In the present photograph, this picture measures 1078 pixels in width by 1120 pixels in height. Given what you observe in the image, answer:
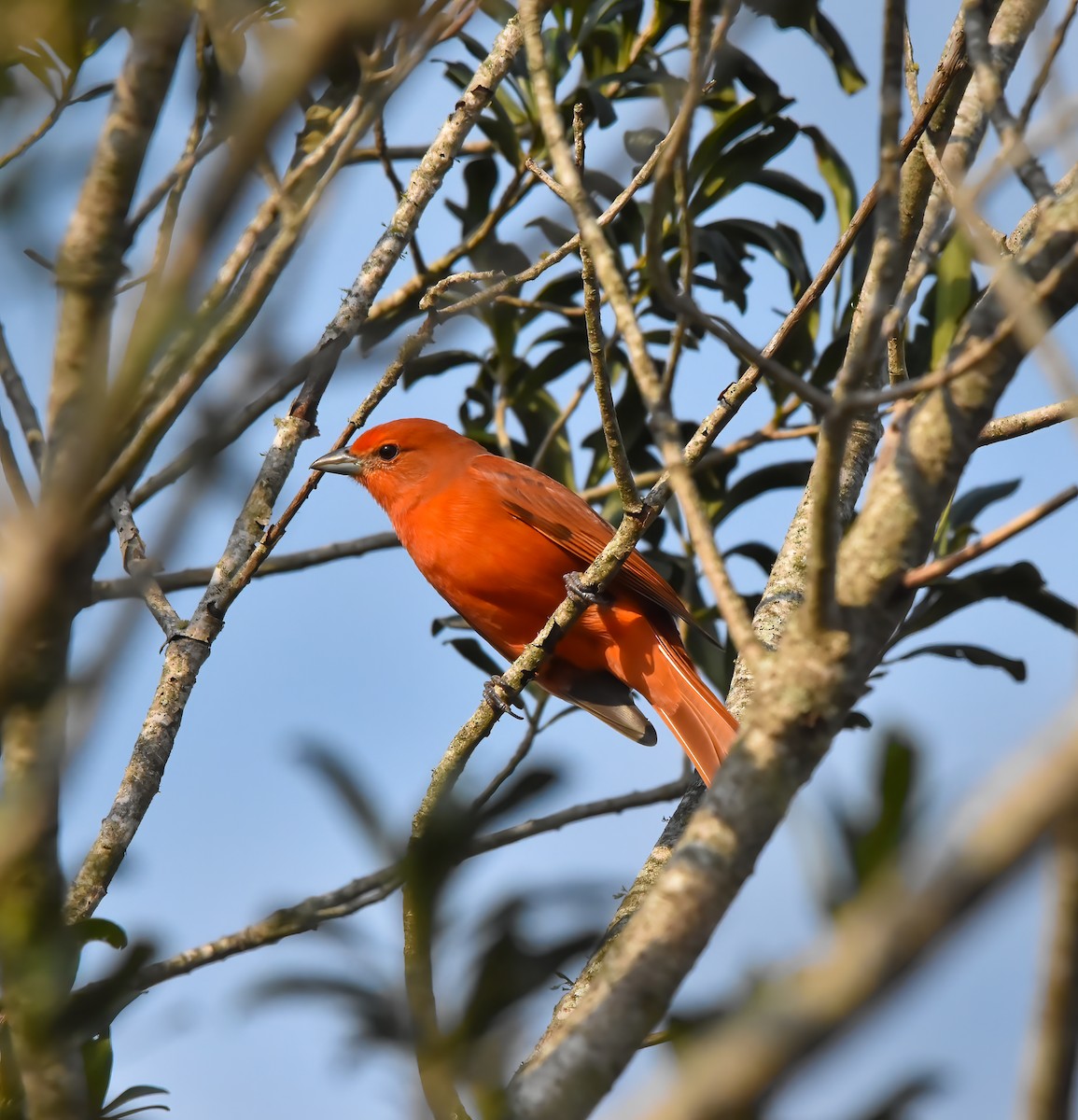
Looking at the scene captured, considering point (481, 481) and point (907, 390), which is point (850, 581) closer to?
point (907, 390)

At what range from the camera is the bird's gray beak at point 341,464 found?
6305mm

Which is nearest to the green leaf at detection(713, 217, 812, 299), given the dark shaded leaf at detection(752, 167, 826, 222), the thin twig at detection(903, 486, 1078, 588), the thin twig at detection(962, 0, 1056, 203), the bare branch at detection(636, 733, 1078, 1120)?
the dark shaded leaf at detection(752, 167, 826, 222)

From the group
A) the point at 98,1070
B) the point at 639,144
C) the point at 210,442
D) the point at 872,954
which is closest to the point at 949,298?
the point at 639,144

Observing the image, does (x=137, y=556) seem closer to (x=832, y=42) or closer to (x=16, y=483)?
(x=16, y=483)

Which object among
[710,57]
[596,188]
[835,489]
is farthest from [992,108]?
[596,188]

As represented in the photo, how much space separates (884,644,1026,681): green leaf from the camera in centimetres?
497

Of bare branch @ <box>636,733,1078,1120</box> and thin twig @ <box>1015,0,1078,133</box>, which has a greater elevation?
thin twig @ <box>1015,0,1078,133</box>

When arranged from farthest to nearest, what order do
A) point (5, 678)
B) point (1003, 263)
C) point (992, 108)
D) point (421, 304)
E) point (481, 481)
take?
1. point (481, 481)
2. point (421, 304)
3. point (992, 108)
4. point (1003, 263)
5. point (5, 678)

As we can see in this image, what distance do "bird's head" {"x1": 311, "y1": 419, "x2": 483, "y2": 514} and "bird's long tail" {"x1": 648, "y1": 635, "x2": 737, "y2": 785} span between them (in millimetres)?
1254

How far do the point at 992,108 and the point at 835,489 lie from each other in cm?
75

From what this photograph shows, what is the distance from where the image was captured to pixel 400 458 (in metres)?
6.19

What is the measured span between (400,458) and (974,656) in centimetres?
252

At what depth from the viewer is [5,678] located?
1.52m

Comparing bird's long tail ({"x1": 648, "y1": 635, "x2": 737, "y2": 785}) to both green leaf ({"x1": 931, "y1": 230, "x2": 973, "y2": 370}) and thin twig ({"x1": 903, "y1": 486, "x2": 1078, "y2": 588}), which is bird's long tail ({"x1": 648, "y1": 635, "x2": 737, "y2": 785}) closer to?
green leaf ({"x1": 931, "y1": 230, "x2": 973, "y2": 370})
